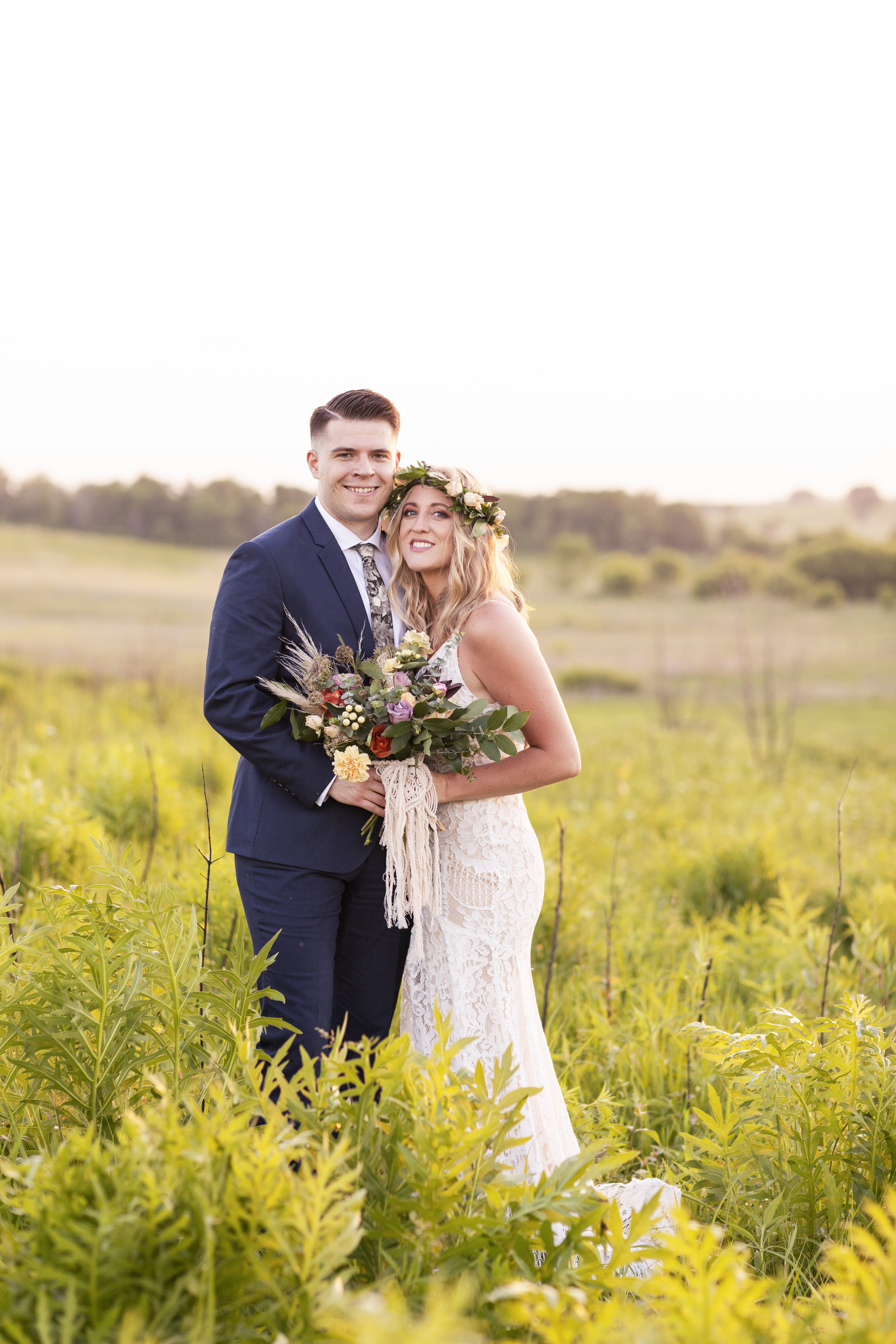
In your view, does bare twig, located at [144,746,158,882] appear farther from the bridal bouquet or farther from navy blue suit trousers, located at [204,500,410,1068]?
the bridal bouquet

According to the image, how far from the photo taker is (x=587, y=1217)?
1804mm

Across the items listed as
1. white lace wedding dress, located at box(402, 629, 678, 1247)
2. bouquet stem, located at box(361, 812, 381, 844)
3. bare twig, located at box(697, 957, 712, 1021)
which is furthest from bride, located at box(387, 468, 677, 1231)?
bare twig, located at box(697, 957, 712, 1021)

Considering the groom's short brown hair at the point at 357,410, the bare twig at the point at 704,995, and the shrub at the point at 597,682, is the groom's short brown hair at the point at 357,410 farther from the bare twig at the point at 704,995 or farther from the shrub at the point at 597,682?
the shrub at the point at 597,682

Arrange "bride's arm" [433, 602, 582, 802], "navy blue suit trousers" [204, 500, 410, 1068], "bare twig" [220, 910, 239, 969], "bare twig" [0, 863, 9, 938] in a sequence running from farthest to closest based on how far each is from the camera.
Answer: "bare twig" [220, 910, 239, 969] < "bride's arm" [433, 602, 582, 802] < "navy blue suit trousers" [204, 500, 410, 1068] < "bare twig" [0, 863, 9, 938]

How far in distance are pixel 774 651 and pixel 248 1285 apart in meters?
20.2

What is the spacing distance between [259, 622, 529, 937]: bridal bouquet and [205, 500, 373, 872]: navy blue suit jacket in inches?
2.8

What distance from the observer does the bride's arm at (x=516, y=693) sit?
10.7 ft

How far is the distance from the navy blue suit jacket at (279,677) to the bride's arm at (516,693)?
41 centimetres

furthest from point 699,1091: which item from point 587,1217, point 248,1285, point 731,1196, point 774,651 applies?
point 774,651

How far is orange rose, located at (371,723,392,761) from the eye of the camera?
Answer: 2.96m

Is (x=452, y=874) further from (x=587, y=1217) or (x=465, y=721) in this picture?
(x=587, y=1217)

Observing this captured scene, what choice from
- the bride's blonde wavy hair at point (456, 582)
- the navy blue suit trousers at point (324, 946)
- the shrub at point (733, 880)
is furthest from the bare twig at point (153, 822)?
the shrub at point (733, 880)

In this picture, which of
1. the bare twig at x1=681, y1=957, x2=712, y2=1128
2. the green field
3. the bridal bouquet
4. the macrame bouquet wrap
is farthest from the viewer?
the bare twig at x1=681, y1=957, x2=712, y2=1128

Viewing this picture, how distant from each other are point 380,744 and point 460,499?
99 centimetres
